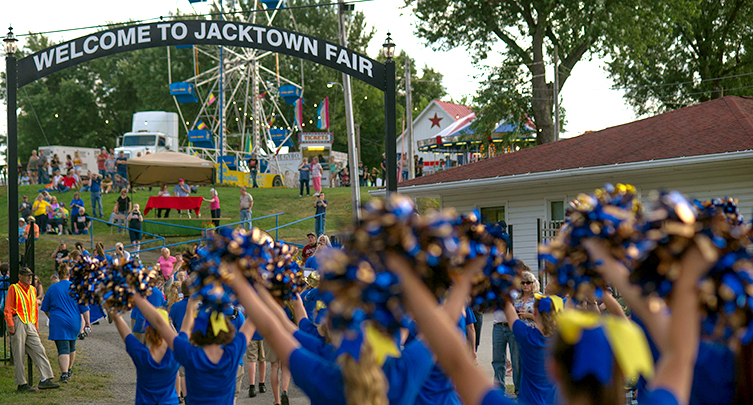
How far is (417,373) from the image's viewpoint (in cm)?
261

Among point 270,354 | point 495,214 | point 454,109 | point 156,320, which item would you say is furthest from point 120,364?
point 454,109

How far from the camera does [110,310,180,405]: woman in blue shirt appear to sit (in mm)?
4453

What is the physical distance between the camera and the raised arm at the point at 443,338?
5.87 feet

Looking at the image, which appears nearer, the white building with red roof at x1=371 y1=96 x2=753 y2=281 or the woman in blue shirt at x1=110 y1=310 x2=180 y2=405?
the woman in blue shirt at x1=110 y1=310 x2=180 y2=405

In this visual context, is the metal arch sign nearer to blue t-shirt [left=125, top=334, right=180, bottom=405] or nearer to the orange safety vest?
the orange safety vest

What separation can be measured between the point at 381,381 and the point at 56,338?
8589 millimetres

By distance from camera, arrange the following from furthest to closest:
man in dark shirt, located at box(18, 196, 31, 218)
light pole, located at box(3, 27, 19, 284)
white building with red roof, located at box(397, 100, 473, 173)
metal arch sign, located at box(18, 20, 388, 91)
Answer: white building with red roof, located at box(397, 100, 473, 173), man in dark shirt, located at box(18, 196, 31, 218), light pole, located at box(3, 27, 19, 284), metal arch sign, located at box(18, 20, 388, 91)

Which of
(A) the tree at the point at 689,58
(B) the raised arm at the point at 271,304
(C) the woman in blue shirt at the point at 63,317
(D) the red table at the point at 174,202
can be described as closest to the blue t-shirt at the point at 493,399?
(B) the raised arm at the point at 271,304

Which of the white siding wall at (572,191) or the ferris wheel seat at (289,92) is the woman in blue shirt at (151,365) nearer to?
the white siding wall at (572,191)

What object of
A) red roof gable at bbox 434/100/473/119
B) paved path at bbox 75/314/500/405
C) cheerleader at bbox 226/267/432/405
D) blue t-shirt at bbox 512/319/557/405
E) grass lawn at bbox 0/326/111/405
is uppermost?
red roof gable at bbox 434/100/473/119

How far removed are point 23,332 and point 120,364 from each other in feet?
6.33

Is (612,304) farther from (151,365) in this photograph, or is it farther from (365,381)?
(151,365)

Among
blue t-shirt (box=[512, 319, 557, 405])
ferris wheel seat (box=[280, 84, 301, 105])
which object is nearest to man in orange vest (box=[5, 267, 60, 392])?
blue t-shirt (box=[512, 319, 557, 405])

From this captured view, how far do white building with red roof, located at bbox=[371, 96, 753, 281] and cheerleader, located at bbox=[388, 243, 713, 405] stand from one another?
10458 mm
